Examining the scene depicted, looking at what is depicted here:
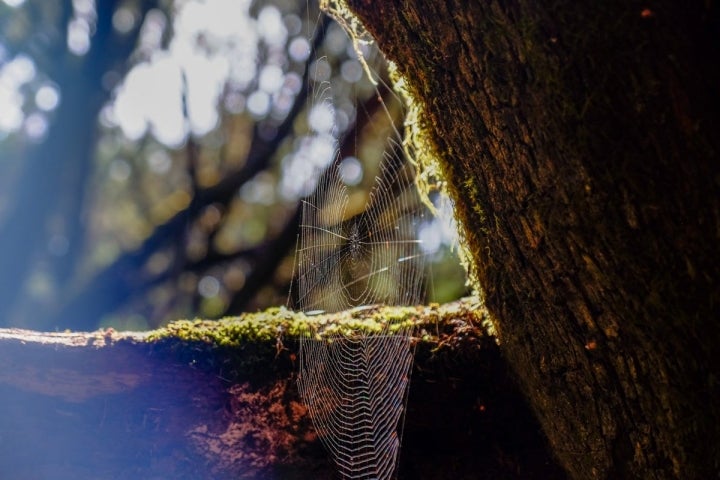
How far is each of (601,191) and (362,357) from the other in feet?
4.66

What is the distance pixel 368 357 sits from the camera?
2336 mm

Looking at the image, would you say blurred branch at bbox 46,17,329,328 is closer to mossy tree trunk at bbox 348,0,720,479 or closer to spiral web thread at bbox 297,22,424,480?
spiral web thread at bbox 297,22,424,480

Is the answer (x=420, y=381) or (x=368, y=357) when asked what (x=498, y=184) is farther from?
(x=368, y=357)

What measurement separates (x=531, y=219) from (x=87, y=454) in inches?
74.9

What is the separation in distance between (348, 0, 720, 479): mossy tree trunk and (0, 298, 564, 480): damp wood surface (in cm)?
56

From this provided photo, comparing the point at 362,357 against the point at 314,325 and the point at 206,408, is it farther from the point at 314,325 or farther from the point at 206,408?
the point at 206,408

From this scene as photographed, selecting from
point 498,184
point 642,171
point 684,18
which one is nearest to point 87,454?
point 498,184

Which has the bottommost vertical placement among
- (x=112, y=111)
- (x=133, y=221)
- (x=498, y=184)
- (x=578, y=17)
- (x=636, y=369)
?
(x=636, y=369)

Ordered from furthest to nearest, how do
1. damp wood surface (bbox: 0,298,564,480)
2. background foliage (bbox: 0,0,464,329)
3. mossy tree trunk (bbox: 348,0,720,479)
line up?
background foliage (bbox: 0,0,464,329), damp wood surface (bbox: 0,298,564,480), mossy tree trunk (bbox: 348,0,720,479)

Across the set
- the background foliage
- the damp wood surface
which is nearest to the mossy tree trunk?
the damp wood surface

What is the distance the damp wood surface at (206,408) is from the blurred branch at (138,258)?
4.58 metres

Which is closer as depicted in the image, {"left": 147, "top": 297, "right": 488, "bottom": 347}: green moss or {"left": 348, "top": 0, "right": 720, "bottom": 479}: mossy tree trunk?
{"left": 348, "top": 0, "right": 720, "bottom": 479}: mossy tree trunk

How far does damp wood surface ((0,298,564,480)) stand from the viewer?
2084 mm

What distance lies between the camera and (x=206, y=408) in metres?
2.19
